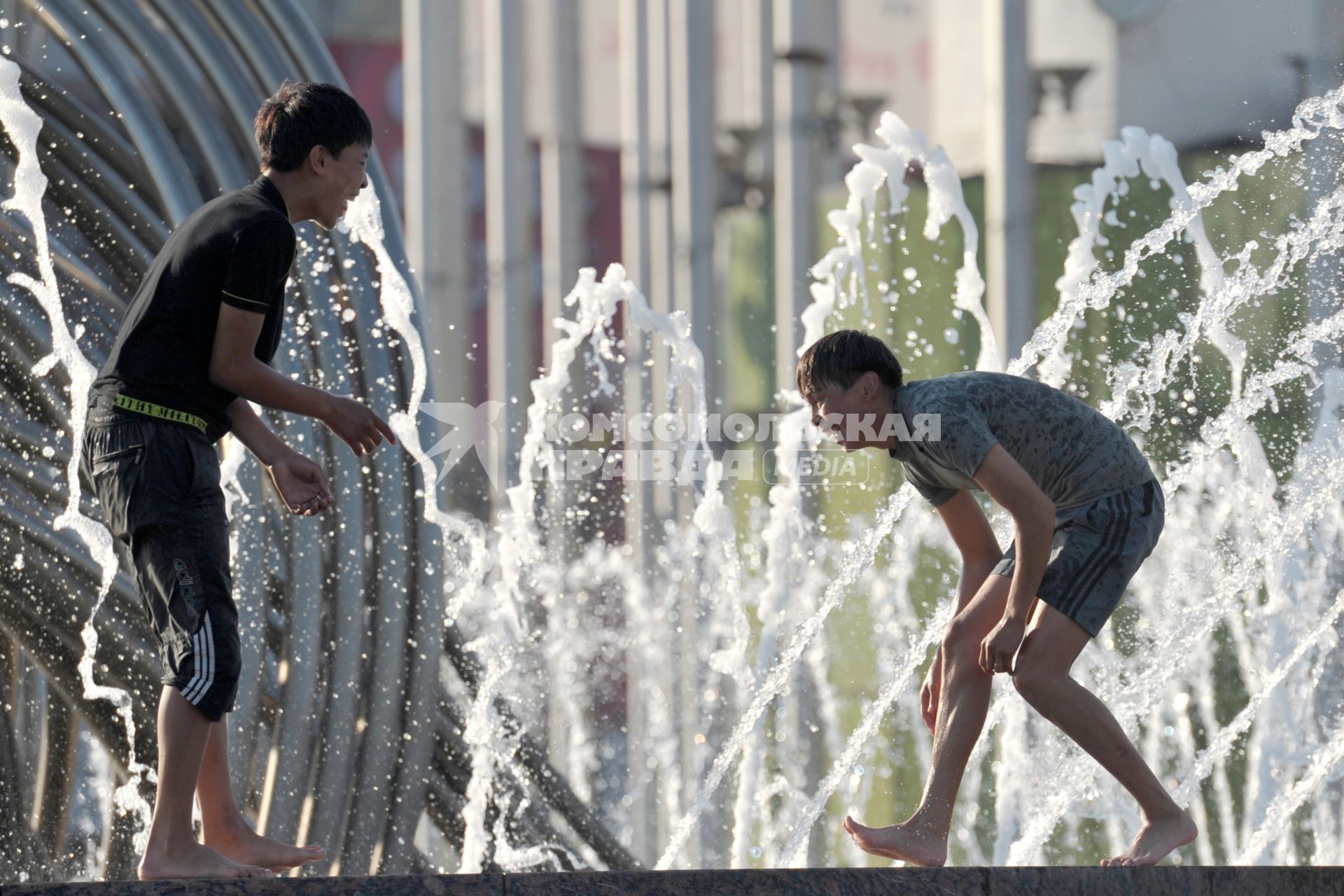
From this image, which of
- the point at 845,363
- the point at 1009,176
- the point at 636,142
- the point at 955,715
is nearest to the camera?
the point at 845,363

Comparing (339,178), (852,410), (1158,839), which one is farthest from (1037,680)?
(339,178)

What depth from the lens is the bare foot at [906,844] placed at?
11.4ft

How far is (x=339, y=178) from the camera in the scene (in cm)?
325

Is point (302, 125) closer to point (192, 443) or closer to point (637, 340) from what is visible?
point (192, 443)

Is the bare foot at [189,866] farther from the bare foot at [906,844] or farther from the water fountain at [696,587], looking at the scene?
the water fountain at [696,587]

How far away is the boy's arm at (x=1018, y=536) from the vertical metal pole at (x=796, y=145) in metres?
8.65

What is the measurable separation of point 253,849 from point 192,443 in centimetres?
86

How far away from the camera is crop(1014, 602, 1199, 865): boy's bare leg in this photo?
11.4ft

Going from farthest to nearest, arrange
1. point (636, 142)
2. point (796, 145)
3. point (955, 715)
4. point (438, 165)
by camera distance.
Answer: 1. point (636, 142)
2. point (438, 165)
3. point (796, 145)
4. point (955, 715)

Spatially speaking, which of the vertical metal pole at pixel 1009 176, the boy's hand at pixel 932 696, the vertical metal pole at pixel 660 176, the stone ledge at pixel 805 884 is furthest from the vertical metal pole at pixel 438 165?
the stone ledge at pixel 805 884

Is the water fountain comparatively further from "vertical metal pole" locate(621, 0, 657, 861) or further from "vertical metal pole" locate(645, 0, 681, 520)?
"vertical metal pole" locate(645, 0, 681, 520)

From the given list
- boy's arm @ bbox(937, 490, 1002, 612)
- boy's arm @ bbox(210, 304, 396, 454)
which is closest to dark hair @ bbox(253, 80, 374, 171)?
boy's arm @ bbox(210, 304, 396, 454)

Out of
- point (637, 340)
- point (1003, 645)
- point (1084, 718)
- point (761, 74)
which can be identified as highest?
point (761, 74)

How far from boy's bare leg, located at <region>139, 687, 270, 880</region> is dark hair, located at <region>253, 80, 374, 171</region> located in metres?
1.07
